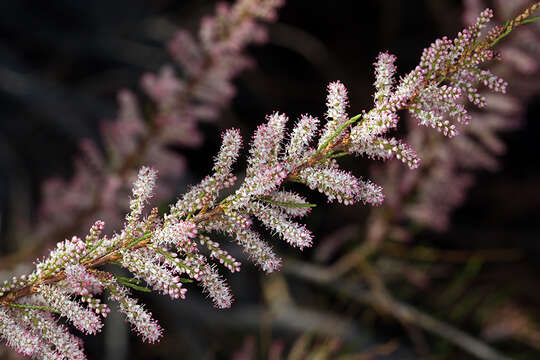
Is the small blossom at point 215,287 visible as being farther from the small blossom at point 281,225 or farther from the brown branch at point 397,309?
the brown branch at point 397,309

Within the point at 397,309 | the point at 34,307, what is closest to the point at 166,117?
the point at 34,307

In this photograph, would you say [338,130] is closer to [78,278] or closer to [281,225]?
[281,225]

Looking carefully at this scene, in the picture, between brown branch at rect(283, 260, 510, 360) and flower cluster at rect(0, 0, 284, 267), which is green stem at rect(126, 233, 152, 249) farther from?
brown branch at rect(283, 260, 510, 360)

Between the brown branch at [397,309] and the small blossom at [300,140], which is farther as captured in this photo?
the brown branch at [397,309]

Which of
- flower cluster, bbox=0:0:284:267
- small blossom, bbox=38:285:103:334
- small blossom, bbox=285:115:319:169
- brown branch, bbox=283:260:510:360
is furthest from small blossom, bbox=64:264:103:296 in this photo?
brown branch, bbox=283:260:510:360

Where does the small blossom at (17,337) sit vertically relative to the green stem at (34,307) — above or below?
below

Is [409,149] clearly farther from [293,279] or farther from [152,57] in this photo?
[152,57]

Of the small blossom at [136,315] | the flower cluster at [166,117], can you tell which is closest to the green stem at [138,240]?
the small blossom at [136,315]

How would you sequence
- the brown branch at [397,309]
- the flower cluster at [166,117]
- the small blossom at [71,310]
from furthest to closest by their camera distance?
the brown branch at [397,309]
the flower cluster at [166,117]
the small blossom at [71,310]

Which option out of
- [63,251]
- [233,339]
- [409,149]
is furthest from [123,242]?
[233,339]
